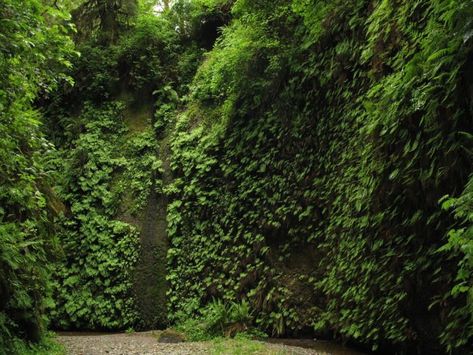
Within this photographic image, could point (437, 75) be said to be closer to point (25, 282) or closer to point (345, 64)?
point (345, 64)

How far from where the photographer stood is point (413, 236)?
5.86 m

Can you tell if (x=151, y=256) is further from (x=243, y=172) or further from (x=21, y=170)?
(x=21, y=170)

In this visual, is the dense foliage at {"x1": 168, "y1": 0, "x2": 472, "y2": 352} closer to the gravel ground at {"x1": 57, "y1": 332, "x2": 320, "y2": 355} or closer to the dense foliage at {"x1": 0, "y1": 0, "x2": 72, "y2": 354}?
the gravel ground at {"x1": 57, "y1": 332, "x2": 320, "y2": 355}

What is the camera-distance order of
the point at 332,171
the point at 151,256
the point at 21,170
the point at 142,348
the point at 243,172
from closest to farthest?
1. the point at 21,170
2. the point at 142,348
3. the point at 332,171
4. the point at 243,172
5. the point at 151,256

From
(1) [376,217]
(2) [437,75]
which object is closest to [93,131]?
(1) [376,217]

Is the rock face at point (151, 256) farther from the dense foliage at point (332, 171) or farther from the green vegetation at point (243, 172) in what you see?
the dense foliage at point (332, 171)

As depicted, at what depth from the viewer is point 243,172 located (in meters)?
11.1

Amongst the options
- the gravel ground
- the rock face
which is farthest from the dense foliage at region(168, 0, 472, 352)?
the gravel ground

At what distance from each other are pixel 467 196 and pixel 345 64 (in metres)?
5.13

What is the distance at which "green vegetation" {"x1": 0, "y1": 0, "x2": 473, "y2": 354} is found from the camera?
5496 mm

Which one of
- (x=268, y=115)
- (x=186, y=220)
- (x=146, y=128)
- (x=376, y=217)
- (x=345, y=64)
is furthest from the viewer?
(x=146, y=128)

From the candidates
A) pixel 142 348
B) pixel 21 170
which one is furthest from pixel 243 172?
pixel 21 170

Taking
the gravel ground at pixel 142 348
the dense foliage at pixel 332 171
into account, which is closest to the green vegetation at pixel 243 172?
the dense foliage at pixel 332 171

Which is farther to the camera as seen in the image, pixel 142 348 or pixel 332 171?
pixel 332 171
